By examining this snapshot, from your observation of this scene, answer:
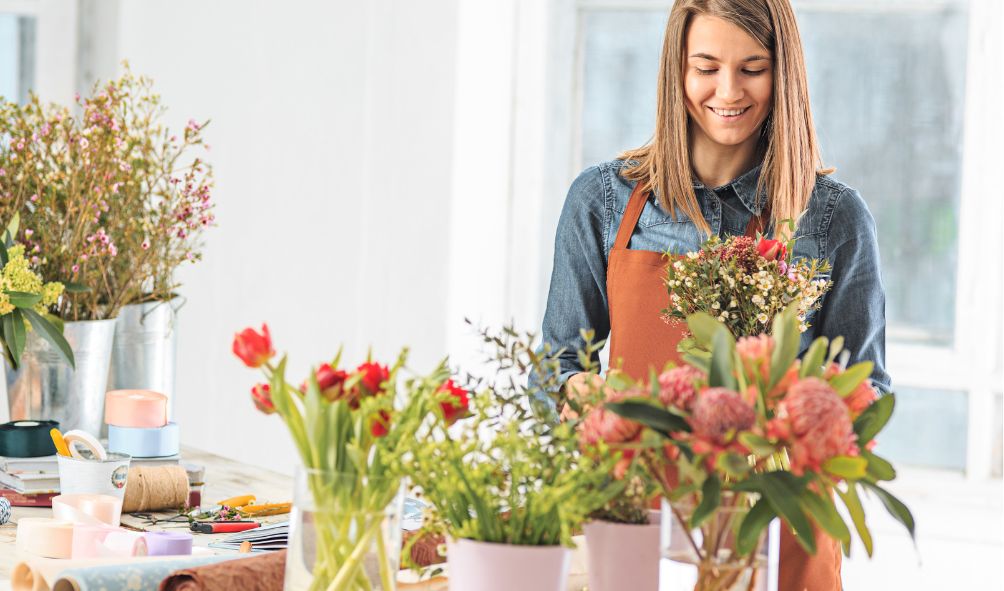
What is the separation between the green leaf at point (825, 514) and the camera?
938 millimetres

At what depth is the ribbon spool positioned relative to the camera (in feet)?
6.33

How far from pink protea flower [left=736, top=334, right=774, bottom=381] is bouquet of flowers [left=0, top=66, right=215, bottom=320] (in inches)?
56.3

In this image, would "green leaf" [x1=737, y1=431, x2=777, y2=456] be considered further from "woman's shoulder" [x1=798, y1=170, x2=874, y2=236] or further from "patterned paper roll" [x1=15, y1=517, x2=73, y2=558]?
"woman's shoulder" [x1=798, y1=170, x2=874, y2=236]

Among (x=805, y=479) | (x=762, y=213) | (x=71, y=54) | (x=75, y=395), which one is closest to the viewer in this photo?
(x=805, y=479)

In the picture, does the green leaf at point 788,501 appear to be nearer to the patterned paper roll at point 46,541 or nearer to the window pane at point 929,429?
the patterned paper roll at point 46,541

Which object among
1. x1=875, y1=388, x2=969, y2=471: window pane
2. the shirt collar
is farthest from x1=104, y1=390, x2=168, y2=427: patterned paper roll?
x1=875, y1=388, x2=969, y2=471: window pane

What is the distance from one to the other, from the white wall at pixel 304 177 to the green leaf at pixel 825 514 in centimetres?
248

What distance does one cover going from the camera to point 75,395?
2129 mm

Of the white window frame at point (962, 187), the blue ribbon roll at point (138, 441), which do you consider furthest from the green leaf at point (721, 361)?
the white window frame at point (962, 187)

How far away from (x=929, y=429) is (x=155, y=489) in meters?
2.42

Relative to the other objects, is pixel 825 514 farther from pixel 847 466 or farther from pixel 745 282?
pixel 745 282

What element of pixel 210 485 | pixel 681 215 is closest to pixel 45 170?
pixel 210 485

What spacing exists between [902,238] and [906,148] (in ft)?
0.86

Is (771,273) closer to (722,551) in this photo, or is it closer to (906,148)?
(722,551)
